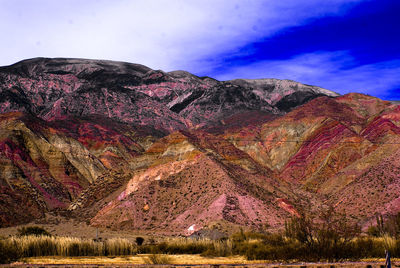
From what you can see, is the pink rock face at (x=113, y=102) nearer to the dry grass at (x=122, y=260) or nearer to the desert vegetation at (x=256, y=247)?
the desert vegetation at (x=256, y=247)

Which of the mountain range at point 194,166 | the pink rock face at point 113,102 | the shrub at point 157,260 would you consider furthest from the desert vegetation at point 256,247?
the pink rock face at point 113,102

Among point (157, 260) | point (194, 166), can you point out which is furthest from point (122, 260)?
point (194, 166)

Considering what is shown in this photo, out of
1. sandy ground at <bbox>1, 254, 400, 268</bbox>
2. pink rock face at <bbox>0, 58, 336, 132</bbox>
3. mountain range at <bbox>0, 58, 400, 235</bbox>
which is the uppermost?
pink rock face at <bbox>0, 58, 336, 132</bbox>

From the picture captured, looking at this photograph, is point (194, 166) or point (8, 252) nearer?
point (8, 252)

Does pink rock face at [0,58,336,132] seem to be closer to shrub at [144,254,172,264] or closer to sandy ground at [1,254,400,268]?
sandy ground at [1,254,400,268]

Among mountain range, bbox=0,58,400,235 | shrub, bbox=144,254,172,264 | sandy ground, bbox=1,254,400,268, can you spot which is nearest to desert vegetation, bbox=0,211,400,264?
shrub, bbox=144,254,172,264

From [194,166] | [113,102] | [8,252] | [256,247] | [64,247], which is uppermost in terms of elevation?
[113,102]

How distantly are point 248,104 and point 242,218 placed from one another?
423 ft

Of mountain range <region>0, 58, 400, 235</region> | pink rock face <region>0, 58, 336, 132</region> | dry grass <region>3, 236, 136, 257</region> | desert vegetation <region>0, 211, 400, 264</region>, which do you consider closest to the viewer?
desert vegetation <region>0, 211, 400, 264</region>

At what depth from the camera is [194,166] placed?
195 feet

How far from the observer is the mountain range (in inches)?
2000

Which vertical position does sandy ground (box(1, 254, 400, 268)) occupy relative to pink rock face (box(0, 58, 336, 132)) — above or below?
below

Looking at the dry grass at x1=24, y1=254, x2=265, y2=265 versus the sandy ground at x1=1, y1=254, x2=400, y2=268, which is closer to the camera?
the sandy ground at x1=1, y1=254, x2=400, y2=268

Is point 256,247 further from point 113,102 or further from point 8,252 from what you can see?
point 113,102
